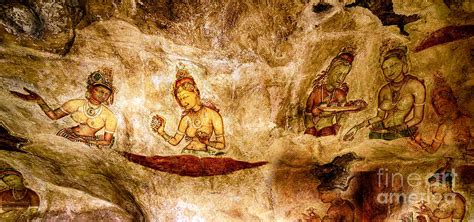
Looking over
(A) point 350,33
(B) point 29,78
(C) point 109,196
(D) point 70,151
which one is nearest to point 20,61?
(B) point 29,78

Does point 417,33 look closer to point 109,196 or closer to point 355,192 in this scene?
point 355,192

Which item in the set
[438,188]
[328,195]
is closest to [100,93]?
[328,195]

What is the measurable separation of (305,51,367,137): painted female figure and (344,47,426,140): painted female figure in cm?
34

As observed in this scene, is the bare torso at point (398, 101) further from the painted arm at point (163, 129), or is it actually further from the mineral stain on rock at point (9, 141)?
the mineral stain on rock at point (9, 141)

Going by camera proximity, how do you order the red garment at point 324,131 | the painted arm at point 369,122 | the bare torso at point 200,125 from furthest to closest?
the bare torso at point 200,125, the red garment at point 324,131, the painted arm at point 369,122

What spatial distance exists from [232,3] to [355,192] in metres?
3.62

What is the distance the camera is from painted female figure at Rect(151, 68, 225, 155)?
5.56m

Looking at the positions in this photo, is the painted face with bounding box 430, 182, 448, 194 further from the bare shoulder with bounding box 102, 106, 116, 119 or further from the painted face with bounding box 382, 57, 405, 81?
the bare shoulder with bounding box 102, 106, 116, 119

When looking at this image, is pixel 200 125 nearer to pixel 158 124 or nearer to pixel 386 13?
pixel 158 124

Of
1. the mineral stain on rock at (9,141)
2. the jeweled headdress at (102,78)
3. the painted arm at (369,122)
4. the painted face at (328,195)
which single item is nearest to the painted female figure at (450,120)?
the painted arm at (369,122)

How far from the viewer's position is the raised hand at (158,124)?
222 inches

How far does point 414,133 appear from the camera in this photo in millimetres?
5168

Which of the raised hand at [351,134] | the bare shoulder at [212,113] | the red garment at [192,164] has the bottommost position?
the red garment at [192,164]

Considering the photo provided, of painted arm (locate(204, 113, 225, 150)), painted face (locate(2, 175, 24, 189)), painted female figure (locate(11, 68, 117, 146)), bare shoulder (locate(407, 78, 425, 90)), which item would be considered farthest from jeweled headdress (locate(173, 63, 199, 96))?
bare shoulder (locate(407, 78, 425, 90))
